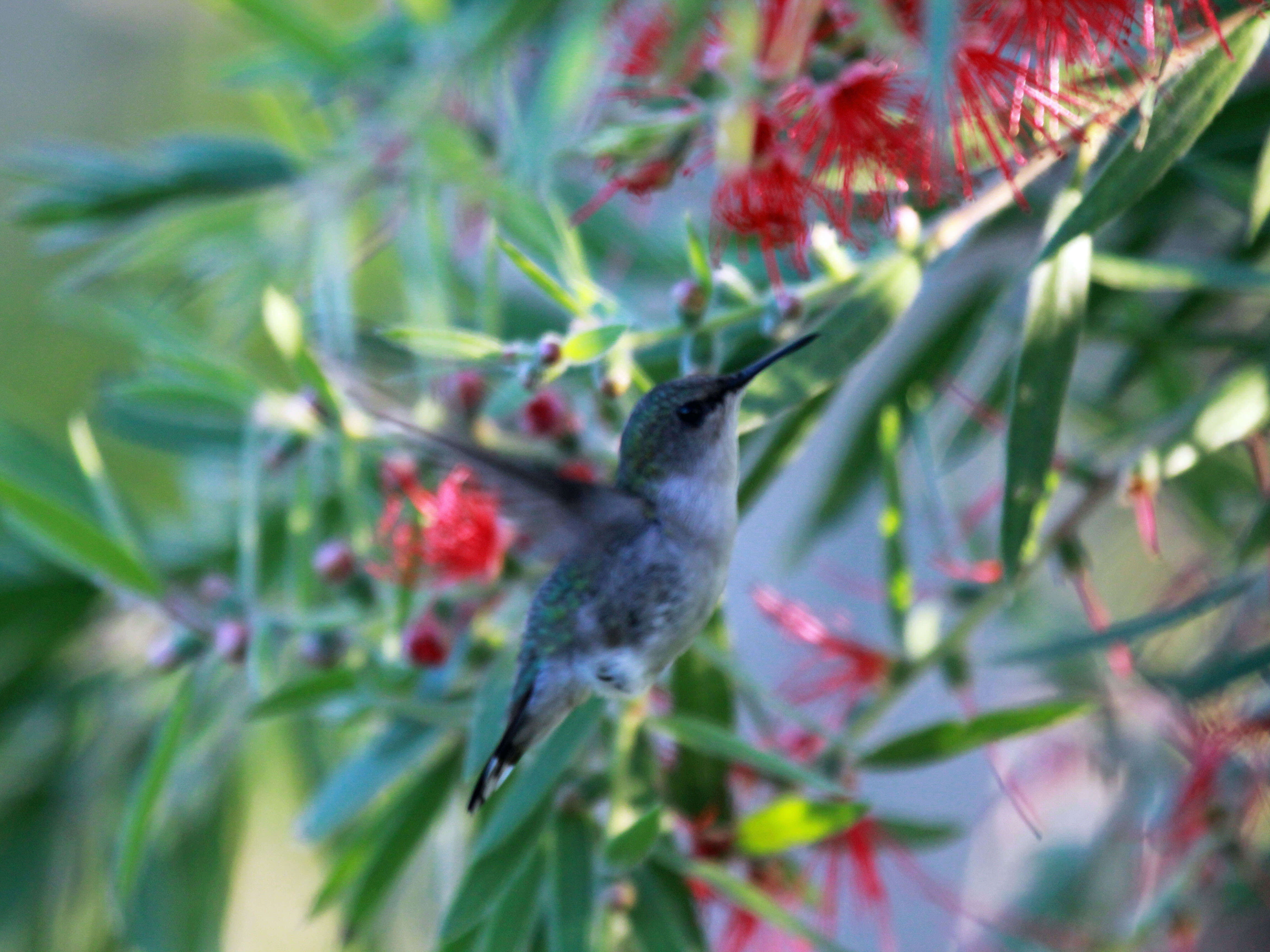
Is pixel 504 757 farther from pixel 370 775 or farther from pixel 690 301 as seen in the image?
pixel 690 301

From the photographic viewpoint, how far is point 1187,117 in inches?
26.9

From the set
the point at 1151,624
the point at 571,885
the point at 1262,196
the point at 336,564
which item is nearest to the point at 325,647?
the point at 336,564

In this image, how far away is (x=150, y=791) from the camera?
38.0 inches

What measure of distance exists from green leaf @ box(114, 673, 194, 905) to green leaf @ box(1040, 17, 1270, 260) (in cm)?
69

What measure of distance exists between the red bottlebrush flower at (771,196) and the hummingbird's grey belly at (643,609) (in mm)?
176

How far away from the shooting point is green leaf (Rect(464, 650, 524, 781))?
0.88 m

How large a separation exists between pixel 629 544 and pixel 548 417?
14cm

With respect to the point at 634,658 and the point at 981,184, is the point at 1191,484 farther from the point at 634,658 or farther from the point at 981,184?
the point at 634,658

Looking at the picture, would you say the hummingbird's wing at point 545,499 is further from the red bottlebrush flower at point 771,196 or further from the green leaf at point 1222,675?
the green leaf at point 1222,675

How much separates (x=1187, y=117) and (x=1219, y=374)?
16.8 inches

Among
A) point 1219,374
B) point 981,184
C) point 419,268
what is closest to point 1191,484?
point 1219,374

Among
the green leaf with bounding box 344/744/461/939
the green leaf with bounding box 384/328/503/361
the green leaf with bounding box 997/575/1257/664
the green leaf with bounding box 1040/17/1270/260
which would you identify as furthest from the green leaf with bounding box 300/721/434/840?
the green leaf with bounding box 1040/17/1270/260

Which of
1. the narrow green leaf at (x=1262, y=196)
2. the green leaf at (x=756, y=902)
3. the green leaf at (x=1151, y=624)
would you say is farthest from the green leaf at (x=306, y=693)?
the narrow green leaf at (x=1262, y=196)

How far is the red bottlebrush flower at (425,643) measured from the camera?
0.95 m
